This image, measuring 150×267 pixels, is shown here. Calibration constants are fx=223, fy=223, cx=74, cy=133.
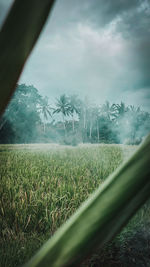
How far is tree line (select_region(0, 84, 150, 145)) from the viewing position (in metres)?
1.18

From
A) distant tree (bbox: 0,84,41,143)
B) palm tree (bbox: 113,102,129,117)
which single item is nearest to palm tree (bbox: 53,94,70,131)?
distant tree (bbox: 0,84,41,143)

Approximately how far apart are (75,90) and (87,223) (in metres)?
1.15

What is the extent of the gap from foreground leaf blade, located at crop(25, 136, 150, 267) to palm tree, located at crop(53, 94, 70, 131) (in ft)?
3.58

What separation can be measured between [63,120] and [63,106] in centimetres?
8

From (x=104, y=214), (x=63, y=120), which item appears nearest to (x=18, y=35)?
(x=104, y=214)

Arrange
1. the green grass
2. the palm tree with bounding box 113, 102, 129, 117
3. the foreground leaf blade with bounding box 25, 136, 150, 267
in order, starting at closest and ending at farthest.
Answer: the foreground leaf blade with bounding box 25, 136, 150, 267
the green grass
the palm tree with bounding box 113, 102, 129, 117

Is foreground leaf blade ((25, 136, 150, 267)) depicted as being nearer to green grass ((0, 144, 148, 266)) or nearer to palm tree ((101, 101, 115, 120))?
green grass ((0, 144, 148, 266))

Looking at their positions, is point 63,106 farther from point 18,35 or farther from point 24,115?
point 18,35

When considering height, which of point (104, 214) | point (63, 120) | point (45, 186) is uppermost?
point (63, 120)

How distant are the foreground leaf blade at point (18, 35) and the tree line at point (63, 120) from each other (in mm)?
1066

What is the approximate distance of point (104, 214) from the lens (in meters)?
0.09

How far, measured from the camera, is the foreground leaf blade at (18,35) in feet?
0.33

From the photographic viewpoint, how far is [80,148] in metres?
1.23

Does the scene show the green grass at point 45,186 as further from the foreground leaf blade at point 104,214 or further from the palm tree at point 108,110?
the foreground leaf blade at point 104,214
